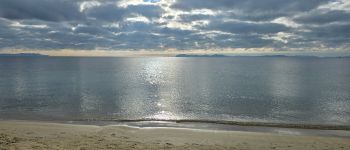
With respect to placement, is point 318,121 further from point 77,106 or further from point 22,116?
point 22,116

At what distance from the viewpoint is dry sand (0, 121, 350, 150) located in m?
18.6

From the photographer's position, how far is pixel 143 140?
2114cm

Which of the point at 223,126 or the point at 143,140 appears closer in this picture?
the point at 143,140

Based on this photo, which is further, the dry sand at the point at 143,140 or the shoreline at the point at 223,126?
the shoreline at the point at 223,126

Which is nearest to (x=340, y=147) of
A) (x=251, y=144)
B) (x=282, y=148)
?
(x=282, y=148)

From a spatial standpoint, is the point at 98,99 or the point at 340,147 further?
the point at 98,99

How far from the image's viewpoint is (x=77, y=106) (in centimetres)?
4069

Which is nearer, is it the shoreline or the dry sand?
the dry sand

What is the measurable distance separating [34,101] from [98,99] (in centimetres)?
935

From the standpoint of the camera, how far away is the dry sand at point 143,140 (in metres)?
18.6

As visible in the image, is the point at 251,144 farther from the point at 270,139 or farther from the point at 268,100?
the point at 268,100

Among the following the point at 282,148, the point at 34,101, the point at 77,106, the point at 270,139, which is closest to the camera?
the point at 282,148

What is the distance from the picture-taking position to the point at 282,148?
19609mm

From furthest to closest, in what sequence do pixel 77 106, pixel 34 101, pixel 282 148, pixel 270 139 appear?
pixel 34 101, pixel 77 106, pixel 270 139, pixel 282 148
